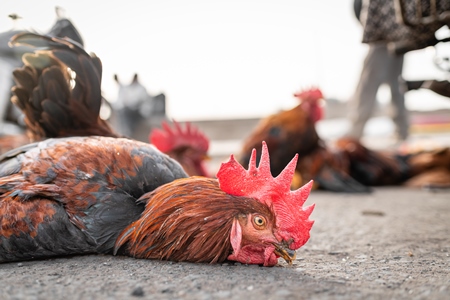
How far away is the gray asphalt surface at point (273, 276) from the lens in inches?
74.0

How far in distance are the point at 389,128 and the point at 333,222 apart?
1088 centimetres

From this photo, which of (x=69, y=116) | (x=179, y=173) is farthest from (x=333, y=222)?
(x=69, y=116)

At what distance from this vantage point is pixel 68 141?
8.69 ft

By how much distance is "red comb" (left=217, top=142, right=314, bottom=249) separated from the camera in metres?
2.16

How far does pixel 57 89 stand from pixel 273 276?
196 centimetres

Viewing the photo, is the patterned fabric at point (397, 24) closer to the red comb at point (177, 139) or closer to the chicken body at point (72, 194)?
the red comb at point (177, 139)

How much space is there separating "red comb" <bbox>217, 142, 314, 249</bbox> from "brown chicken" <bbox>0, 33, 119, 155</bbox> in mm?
1307

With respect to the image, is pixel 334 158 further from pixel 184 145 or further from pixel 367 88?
pixel 184 145

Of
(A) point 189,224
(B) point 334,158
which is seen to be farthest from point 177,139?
(A) point 189,224

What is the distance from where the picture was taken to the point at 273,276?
2.13 m

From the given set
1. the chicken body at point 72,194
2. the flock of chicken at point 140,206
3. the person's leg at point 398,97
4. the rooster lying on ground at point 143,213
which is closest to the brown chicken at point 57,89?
the flock of chicken at point 140,206

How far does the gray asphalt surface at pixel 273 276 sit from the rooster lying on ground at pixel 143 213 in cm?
8

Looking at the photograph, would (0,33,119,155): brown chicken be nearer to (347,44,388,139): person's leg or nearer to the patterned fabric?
the patterned fabric

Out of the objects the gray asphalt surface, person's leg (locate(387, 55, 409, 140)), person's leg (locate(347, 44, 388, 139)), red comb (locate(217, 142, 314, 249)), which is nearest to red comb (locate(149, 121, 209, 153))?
the gray asphalt surface
